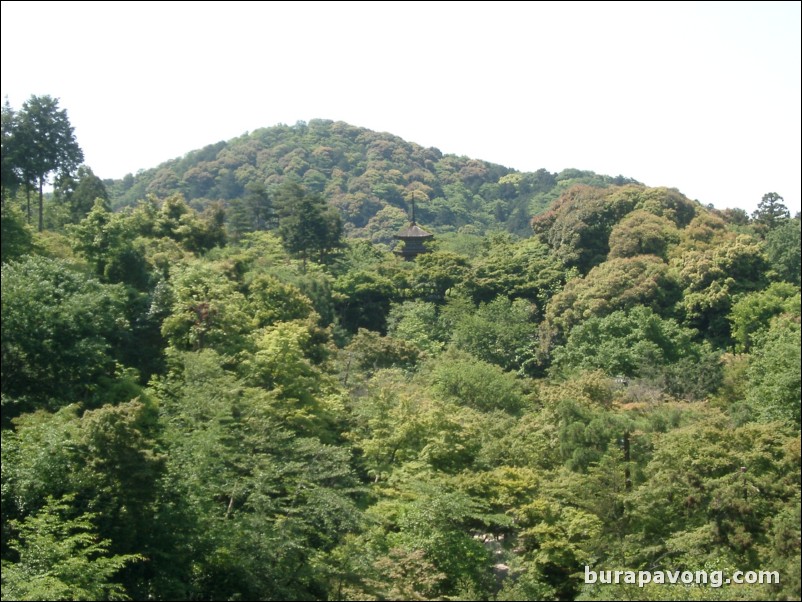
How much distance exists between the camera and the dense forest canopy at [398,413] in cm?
1508

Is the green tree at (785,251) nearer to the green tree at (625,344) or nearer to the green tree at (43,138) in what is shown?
the green tree at (625,344)

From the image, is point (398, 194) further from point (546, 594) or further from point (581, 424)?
point (546, 594)

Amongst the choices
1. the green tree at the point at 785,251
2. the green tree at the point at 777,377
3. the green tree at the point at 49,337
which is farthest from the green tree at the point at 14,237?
the green tree at the point at 785,251

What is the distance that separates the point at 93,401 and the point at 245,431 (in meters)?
3.28

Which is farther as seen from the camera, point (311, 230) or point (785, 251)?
point (311, 230)

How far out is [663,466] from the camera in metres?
17.5

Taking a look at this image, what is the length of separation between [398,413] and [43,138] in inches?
654

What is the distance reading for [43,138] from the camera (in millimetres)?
28906

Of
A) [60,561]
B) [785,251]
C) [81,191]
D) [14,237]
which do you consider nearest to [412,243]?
[81,191]

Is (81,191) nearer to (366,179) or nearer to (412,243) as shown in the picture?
(412,243)

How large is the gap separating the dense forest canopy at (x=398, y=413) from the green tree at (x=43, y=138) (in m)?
0.94

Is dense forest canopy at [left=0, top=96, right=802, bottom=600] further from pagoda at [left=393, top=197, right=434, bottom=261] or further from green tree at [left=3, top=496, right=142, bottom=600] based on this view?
pagoda at [left=393, top=197, right=434, bottom=261]

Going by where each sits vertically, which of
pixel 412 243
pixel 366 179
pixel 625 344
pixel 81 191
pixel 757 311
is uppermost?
pixel 366 179

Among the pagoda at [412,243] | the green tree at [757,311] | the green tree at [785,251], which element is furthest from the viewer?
the pagoda at [412,243]
